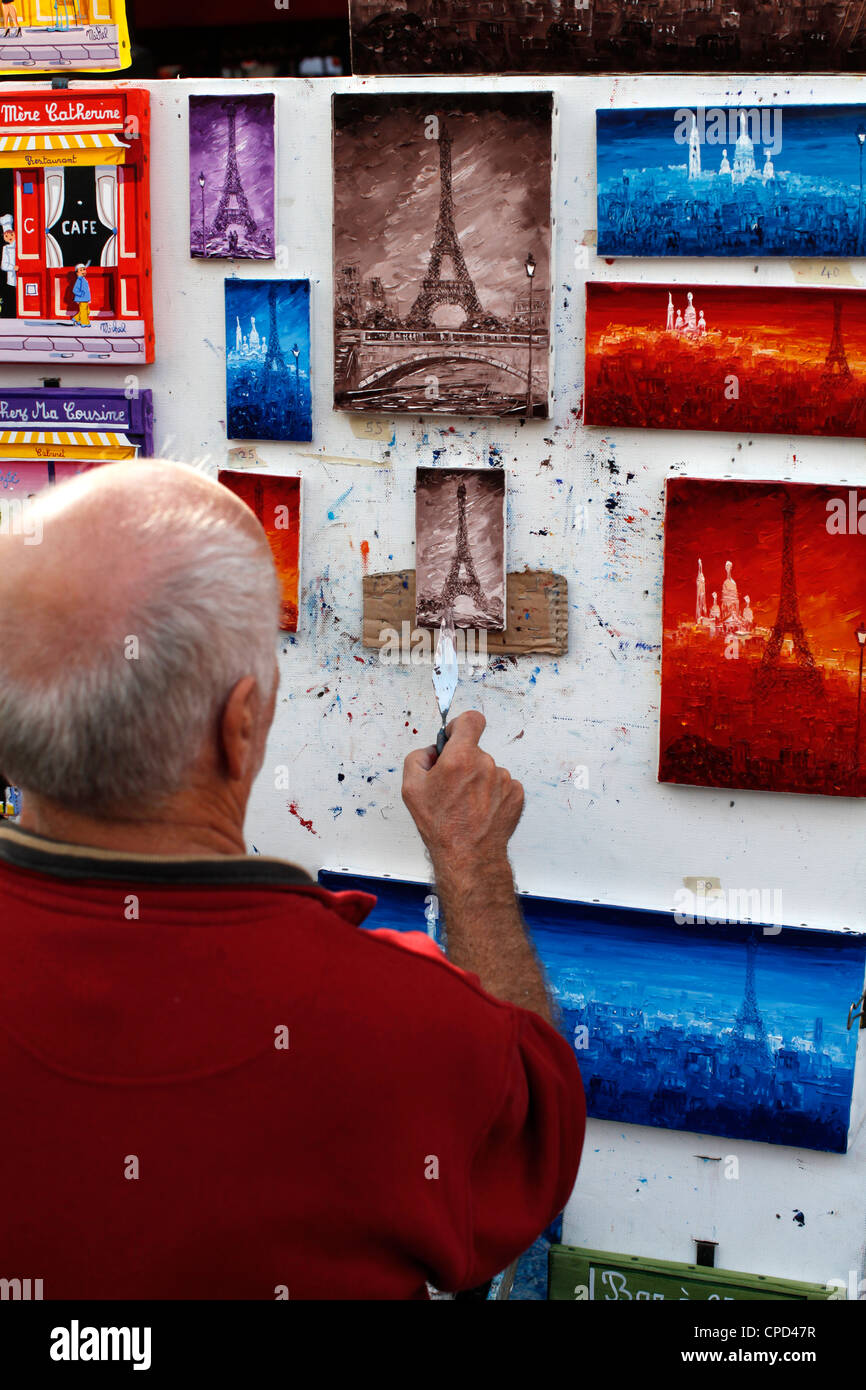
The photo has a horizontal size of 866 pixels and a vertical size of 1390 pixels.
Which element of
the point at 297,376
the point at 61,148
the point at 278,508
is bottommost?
the point at 278,508

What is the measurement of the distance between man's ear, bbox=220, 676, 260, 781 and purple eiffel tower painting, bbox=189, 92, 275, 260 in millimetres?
748

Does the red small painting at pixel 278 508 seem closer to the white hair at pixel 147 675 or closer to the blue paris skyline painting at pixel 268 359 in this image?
the blue paris skyline painting at pixel 268 359

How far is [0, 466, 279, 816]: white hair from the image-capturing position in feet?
2.38

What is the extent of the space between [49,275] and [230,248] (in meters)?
0.23

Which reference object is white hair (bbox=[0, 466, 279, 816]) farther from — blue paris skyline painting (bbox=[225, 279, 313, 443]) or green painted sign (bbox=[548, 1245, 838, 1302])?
green painted sign (bbox=[548, 1245, 838, 1302])

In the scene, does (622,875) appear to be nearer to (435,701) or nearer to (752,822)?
(752,822)

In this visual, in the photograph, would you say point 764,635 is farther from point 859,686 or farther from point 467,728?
point 467,728

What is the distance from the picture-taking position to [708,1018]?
1.33 metres

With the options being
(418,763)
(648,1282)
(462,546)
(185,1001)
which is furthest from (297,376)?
(648,1282)

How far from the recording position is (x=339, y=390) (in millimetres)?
1331

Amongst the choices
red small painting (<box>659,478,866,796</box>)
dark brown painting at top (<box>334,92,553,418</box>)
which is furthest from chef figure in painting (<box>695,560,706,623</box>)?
dark brown painting at top (<box>334,92,553,418</box>)

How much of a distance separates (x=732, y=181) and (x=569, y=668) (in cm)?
55

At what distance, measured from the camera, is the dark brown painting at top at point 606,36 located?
1.17 m

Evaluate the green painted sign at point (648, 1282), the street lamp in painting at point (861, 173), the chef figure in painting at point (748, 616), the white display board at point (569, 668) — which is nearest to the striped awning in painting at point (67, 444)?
the white display board at point (569, 668)
